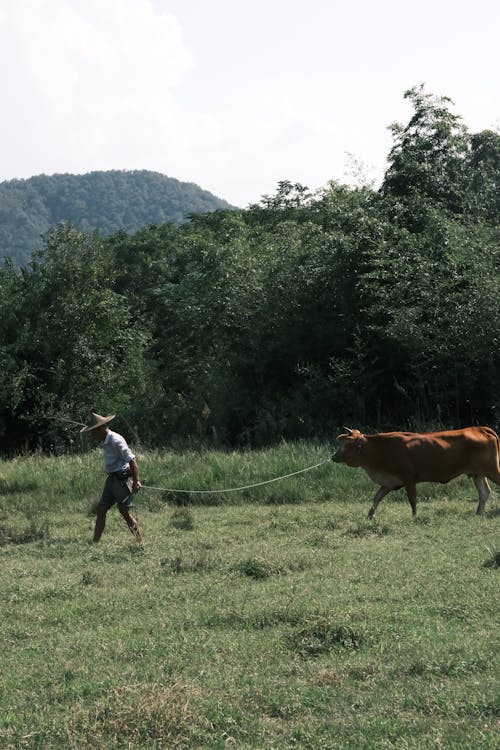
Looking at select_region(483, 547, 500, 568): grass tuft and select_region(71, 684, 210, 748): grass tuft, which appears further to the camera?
select_region(483, 547, 500, 568): grass tuft

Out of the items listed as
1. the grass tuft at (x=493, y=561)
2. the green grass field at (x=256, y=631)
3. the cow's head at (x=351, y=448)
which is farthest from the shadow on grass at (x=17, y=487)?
the grass tuft at (x=493, y=561)

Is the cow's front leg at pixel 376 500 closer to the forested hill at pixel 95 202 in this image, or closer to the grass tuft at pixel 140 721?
the grass tuft at pixel 140 721

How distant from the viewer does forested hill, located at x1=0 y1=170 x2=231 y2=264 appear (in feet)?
544

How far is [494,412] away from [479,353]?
146 cm

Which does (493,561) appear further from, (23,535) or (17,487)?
(17,487)

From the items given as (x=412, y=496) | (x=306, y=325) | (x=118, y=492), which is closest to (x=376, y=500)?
(x=412, y=496)

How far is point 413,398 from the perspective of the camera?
2173 centimetres

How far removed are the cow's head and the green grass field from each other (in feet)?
2.40

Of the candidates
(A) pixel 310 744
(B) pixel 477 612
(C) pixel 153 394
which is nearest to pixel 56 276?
(C) pixel 153 394

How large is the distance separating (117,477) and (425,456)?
4122 millimetres

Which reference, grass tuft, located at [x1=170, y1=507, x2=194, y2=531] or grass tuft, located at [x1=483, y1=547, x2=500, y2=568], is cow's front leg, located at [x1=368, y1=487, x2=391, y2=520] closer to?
grass tuft, located at [x1=170, y1=507, x2=194, y2=531]

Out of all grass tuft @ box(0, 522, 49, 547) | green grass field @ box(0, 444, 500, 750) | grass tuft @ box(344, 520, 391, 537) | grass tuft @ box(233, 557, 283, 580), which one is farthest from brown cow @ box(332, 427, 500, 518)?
grass tuft @ box(0, 522, 49, 547)

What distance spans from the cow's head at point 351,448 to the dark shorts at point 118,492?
3049mm

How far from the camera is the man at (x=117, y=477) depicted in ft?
37.2
